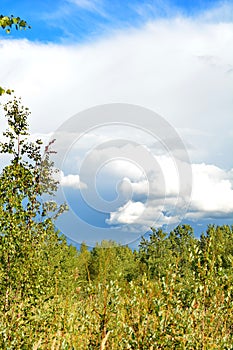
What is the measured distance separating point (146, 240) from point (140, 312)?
58.1 meters

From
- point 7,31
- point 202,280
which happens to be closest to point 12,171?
point 7,31

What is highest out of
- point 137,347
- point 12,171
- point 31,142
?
point 31,142

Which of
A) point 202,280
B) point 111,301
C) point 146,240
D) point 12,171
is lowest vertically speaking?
point 111,301

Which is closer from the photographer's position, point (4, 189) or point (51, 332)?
point (51, 332)

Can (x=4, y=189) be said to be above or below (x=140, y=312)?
above

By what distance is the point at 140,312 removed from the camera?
230 inches

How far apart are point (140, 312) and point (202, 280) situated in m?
1.21

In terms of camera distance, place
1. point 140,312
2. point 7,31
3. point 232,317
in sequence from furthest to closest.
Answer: point 7,31 → point 232,317 → point 140,312

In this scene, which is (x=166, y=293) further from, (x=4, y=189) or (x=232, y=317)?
(x=4, y=189)

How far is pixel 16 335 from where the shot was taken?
23.9 feet

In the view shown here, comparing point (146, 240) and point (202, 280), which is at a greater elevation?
point (146, 240)

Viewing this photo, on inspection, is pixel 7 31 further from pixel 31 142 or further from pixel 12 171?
pixel 31 142

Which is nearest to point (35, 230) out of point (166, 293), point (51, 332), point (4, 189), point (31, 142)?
point (4, 189)

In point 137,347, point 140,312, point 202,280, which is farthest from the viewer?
point 202,280
